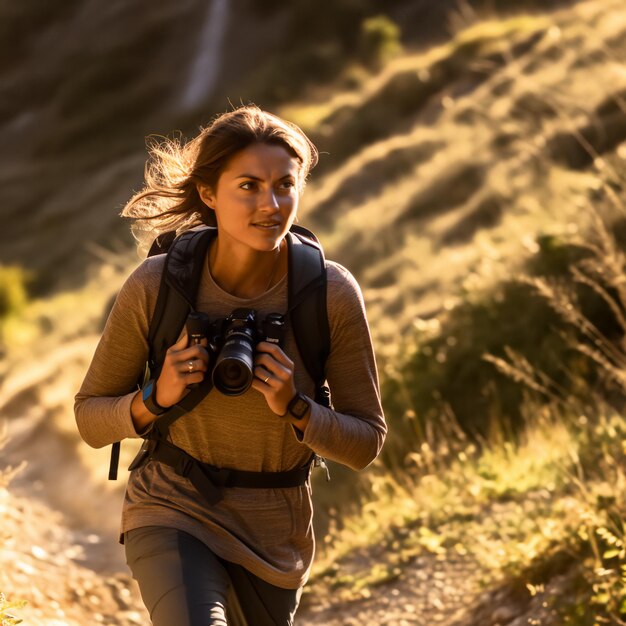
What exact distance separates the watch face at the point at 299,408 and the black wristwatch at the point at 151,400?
1.09ft

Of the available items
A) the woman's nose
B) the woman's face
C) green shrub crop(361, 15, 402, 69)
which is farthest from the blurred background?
the woman's nose

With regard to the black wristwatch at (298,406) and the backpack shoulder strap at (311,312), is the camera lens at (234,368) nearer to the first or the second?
the black wristwatch at (298,406)

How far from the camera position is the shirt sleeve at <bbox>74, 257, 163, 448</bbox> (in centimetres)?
358

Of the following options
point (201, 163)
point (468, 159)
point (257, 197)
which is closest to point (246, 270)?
point (257, 197)

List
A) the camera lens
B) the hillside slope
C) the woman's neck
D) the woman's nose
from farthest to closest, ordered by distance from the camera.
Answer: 1. the hillside slope
2. the woman's neck
3. the woman's nose
4. the camera lens

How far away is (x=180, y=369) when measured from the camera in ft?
11.0

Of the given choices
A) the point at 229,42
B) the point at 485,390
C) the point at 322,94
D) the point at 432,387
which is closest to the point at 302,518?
the point at 485,390

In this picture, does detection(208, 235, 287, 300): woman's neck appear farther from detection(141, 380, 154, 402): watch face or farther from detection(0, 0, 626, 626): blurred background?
detection(0, 0, 626, 626): blurred background

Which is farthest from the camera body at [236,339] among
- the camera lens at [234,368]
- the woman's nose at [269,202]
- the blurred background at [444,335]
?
the blurred background at [444,335]

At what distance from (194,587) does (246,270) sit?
2.91ft

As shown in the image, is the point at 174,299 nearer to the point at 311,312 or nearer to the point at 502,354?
the point at 311,312

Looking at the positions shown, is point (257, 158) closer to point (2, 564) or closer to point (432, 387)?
point (2, 564)

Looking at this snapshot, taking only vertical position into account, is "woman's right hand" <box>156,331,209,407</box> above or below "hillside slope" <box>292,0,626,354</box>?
below

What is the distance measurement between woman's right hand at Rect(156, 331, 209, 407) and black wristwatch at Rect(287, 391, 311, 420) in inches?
9.3
